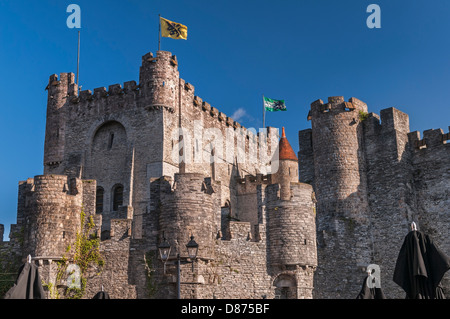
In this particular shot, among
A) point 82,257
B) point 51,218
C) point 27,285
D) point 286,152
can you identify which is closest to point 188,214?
point 82,257

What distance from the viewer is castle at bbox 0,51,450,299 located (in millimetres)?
27594

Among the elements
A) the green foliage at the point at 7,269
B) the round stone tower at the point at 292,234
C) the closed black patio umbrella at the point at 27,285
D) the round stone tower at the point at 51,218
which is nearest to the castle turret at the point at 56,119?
the green foliage at the point at 7,269

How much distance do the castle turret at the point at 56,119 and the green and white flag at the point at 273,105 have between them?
1580 cm

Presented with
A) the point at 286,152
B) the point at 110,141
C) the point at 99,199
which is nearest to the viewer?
the point at 286,152

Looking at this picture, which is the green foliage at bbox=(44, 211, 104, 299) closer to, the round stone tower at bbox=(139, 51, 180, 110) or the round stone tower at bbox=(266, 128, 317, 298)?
the round stone tower at bbox=(266, 128, 317, 298)

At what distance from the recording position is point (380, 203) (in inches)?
1474

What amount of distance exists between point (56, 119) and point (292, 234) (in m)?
23.6

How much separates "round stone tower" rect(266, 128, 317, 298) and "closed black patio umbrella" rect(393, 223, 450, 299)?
14.7 m

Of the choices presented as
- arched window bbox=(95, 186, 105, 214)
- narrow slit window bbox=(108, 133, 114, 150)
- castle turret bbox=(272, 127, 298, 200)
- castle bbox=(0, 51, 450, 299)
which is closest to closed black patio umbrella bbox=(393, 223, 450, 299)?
castle bbox=(0, 51, 450, 299)

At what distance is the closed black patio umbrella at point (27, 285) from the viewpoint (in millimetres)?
13852

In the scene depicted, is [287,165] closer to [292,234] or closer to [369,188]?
[369,188]

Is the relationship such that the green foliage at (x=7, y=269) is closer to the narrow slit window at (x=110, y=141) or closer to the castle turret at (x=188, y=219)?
the castle turret at (x=188, y=219)

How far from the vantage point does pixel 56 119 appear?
150 feet

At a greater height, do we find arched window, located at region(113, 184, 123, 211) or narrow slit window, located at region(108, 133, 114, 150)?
narrow slit window, located at region(108, 133, 114, 150)
